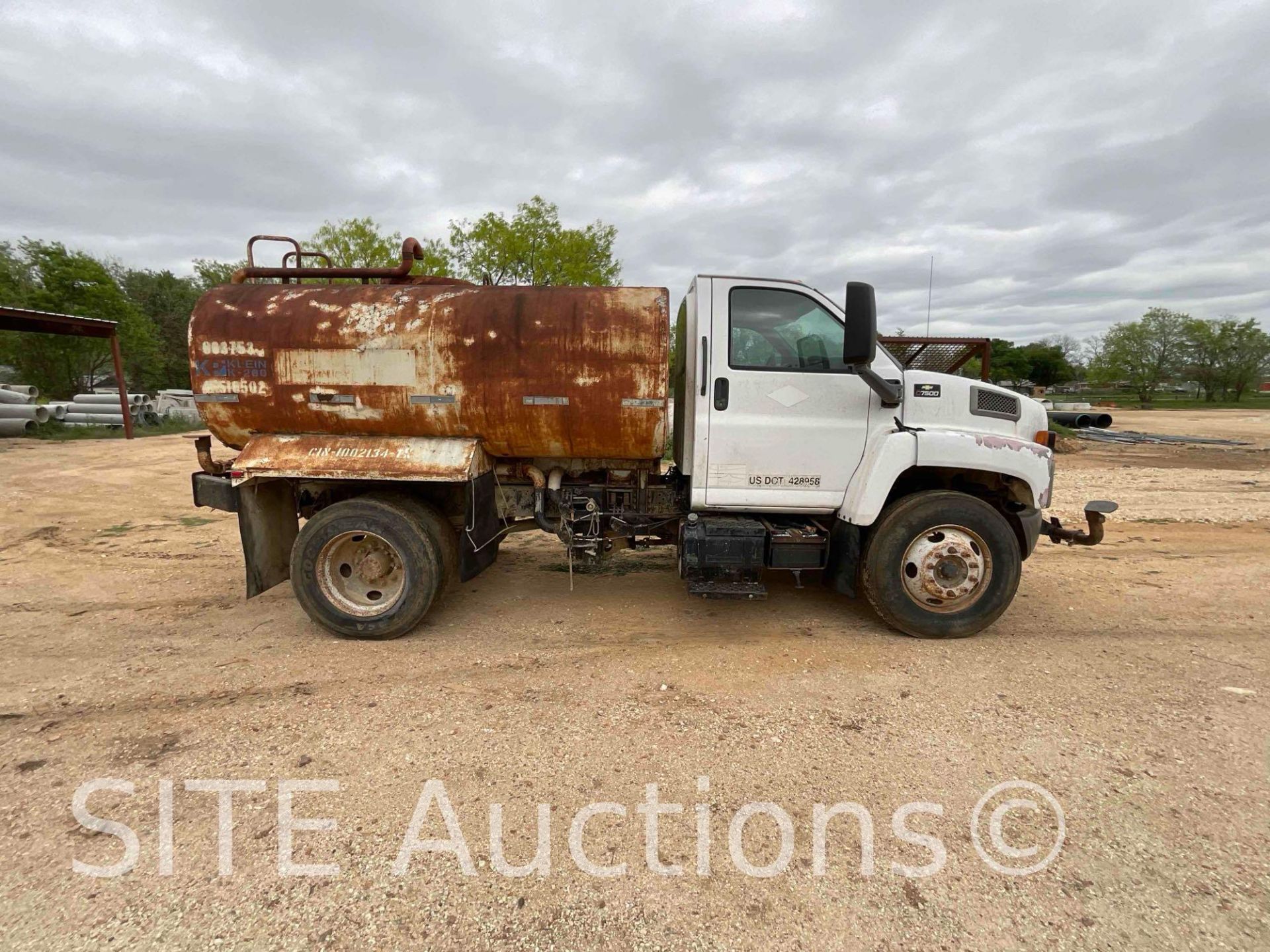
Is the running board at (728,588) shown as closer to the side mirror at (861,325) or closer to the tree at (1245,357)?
the side mirror at (861,325)

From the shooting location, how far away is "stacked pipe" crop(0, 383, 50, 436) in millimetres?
16016

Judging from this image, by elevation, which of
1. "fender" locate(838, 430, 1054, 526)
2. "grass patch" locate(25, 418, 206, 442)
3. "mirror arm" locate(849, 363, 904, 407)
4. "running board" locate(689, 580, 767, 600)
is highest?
"mirror arm" locate(849, 363, 904, 407)

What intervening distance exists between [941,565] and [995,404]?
3.93ft

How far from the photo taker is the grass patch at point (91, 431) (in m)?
16.6

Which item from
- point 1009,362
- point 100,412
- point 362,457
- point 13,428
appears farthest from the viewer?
point 1009,362

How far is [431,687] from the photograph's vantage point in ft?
11.1

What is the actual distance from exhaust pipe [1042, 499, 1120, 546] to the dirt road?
60cm

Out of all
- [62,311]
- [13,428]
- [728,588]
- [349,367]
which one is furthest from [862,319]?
[62,311]

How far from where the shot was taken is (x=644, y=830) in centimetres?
232

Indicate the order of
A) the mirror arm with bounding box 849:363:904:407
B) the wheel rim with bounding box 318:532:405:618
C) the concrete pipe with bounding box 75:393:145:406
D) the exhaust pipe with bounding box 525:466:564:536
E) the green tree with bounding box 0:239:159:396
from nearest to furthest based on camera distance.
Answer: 1. the mirror arm with bounding box 849:363:904:407
2. the wheel rim with bounding box 318:532:405:618
3. the exhaust pipe with bounding box 525:466:564:536
4. the concrete pipe with bounding box 75:393:145:406
5. the green tree with bounding box 0:239:159:396

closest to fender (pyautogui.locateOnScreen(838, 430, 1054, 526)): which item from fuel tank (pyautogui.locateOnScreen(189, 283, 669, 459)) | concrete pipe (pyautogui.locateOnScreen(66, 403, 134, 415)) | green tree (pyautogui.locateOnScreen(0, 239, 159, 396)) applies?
fuel tank (pyautogui.locateOnScreen(189, 283, 669, 459))

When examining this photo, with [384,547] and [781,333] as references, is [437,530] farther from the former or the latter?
[781,333]

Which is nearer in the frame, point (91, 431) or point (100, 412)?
point (91, 431)

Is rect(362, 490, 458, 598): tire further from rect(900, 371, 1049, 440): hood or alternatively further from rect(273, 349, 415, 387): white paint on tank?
rect(900, 371, 1049, 440): hood
